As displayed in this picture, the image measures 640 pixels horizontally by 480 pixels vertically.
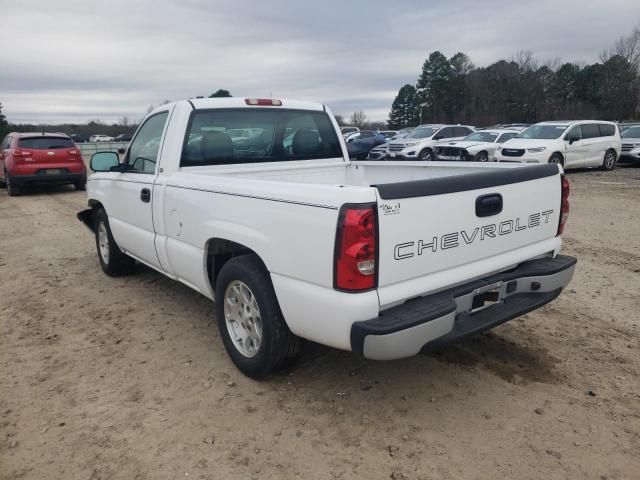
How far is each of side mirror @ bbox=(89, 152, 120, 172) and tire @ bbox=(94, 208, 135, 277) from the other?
0.66 meters

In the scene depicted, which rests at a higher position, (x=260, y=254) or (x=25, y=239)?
(x=260, y=254)

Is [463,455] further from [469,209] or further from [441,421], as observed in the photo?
[469,209]

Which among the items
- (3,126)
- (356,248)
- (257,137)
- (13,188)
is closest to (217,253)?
(257,137)

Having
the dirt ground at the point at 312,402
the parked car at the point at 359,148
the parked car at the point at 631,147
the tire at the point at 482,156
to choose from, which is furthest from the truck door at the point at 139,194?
the parked car at the point at 631,147

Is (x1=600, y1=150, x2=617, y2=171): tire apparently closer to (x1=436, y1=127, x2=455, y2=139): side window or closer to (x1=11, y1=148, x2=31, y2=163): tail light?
(x1=436, y1=127, x2=455, y2=139): side window

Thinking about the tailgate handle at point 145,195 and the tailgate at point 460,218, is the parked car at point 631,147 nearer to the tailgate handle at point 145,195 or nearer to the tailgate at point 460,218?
the tailgate at point 460,218

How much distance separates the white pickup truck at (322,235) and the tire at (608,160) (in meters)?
15.7

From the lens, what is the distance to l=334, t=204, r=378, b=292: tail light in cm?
254

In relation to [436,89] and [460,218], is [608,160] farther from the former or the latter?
[436,89]

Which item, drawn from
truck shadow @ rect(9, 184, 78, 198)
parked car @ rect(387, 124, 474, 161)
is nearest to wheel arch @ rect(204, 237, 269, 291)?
truck shadow @ rect(9, 184, 78, 198)

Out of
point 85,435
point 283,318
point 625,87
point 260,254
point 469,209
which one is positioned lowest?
point 85,435

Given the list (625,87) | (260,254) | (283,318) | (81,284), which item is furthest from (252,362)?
(625,87)

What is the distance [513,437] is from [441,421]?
398mm

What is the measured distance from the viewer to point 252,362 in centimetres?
341
